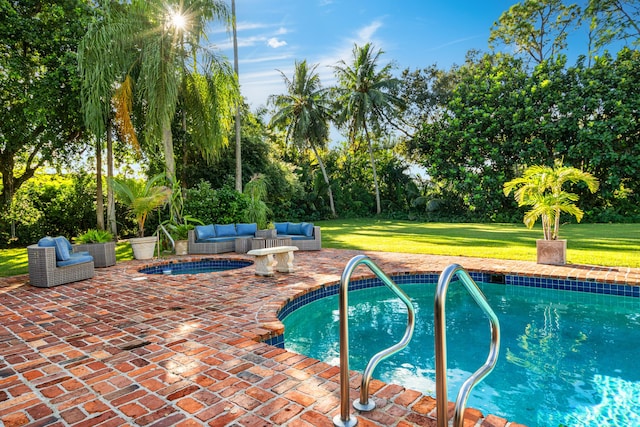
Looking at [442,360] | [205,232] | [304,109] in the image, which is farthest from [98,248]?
[304,109]

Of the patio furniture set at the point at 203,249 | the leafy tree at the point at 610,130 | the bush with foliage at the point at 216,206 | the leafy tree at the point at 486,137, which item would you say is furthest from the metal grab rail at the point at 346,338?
the leafy tree at the point at 610,130

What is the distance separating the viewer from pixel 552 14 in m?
20.8

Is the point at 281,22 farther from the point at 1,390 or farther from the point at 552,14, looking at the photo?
the point at 552,14

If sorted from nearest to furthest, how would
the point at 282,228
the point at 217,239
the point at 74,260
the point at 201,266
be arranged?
the point at 74,260, the point at 201,266, the point at 217,239, the point at 282,228

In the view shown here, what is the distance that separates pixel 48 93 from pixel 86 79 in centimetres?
193

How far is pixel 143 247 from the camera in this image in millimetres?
8898

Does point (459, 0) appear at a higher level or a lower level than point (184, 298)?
higher

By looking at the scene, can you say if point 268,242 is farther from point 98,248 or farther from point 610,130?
point 610,130

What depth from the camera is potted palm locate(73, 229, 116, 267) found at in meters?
7.64

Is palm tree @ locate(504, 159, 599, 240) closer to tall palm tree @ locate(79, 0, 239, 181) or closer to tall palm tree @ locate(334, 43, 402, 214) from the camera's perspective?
tall palm tree @ locate(79, 0, 239, 181)

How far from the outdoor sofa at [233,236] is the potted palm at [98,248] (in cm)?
203

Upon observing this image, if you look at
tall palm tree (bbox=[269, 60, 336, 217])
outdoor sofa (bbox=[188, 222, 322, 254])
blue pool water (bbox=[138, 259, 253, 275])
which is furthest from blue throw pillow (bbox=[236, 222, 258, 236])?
tall palm tree (bbox=[269, 60, 336, 217])

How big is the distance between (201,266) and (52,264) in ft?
10.3

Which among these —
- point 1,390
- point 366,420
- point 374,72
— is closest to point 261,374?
point 366,420
